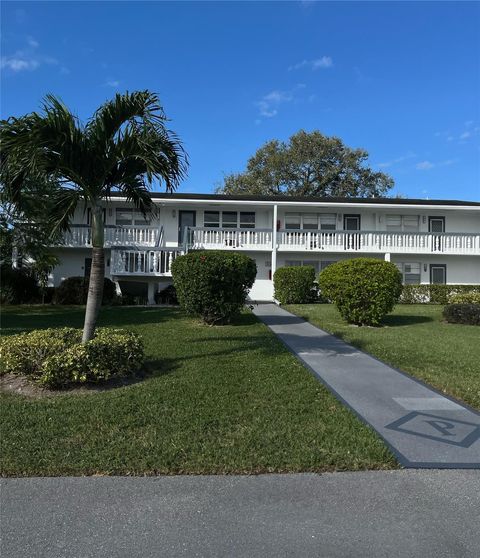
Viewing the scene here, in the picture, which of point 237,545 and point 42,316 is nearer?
point 237,545

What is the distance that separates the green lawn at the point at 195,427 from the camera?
13.6ft

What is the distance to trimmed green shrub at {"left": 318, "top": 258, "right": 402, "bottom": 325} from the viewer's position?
41.2ft

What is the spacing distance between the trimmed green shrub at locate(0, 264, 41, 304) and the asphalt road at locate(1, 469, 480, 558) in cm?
1722

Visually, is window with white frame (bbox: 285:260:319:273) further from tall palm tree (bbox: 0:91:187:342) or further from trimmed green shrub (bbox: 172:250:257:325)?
tall palm tree (bbox: 0:91:187:342)

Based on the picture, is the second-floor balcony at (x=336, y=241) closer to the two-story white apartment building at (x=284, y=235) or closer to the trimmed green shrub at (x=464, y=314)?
the two-story white apartment building at (x=284, y=235)

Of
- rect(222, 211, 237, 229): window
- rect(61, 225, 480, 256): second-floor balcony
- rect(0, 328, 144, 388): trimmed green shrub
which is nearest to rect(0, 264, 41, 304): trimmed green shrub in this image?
rect(61, 225, 480, 256): second-floor balcony

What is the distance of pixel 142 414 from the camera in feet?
17.7

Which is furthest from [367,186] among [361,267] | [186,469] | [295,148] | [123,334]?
[186,469]

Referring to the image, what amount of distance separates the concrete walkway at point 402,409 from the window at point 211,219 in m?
15.9

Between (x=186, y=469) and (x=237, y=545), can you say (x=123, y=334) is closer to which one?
(x=186, y=469)

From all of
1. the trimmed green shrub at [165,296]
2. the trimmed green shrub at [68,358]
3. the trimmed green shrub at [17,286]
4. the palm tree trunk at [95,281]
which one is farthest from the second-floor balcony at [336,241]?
the trimmed green shrub at [68,358]

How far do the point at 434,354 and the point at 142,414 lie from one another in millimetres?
5843

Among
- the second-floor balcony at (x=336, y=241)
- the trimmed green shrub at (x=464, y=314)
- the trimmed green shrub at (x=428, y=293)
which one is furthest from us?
the second-floor balcony at (x=336, y=241)

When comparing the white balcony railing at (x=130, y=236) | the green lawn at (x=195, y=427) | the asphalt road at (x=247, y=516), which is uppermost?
the white balcony railing at (x=130, y=236)
